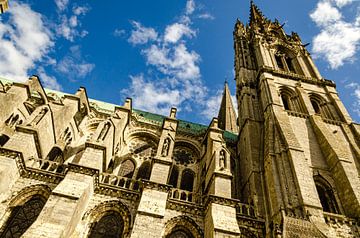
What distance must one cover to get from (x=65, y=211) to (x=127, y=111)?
725 centimetres

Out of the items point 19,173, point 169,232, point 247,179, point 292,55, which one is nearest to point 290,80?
point 292,55

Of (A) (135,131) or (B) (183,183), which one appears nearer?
(B) (183,183)

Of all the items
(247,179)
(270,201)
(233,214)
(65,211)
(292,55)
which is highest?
(292,55)

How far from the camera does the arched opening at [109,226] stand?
9562 millimetres

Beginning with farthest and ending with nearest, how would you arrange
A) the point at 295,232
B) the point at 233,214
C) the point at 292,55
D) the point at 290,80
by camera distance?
the point at 292,55 < the point at 290,80 < the point at 233,214 < the point at 295,232

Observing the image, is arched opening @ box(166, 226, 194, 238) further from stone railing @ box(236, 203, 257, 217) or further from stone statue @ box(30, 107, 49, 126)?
stone statue @ box(30, 107, 49, 126)

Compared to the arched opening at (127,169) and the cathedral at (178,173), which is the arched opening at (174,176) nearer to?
the cathedral at (178,173)

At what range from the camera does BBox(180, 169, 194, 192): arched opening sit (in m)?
14.3

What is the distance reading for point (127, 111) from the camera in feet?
48.4

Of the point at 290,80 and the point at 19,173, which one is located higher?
the point at 290,80

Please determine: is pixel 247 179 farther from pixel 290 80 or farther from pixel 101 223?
pixel 290 80

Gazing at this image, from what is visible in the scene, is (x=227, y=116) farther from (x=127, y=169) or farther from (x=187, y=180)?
(x=127, y=169)

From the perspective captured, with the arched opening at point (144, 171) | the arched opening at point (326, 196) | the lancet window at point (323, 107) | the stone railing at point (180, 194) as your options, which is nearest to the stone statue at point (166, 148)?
the stone railing at point (180, 194)

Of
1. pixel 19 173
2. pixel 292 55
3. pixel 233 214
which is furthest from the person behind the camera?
pixel 292 55
